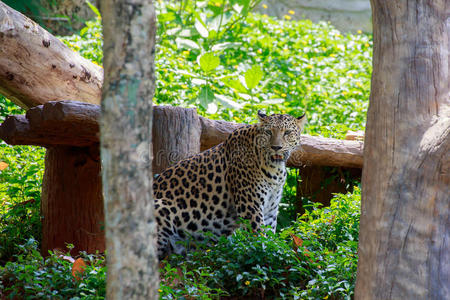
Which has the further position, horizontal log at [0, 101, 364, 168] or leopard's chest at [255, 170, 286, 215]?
leopard's chest at [255, 170, 286, 215]

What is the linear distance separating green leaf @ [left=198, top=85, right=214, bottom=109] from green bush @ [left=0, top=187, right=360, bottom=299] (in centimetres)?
340

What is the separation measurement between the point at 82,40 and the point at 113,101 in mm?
9112

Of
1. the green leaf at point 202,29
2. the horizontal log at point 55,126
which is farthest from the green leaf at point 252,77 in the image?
the horizontal log at point 55,126

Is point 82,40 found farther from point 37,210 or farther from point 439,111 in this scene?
point 439,111

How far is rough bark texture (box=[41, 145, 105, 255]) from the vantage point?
5.72 metres

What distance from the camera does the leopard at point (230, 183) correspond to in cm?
575

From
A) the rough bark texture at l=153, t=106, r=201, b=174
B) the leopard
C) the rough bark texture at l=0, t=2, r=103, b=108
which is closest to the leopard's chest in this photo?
the leopard

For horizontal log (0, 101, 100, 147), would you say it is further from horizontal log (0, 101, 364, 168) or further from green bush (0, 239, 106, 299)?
green bush (0, 239, 106, 299)

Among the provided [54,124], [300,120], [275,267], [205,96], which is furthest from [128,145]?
[205,96]

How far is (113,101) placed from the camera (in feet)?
7.47

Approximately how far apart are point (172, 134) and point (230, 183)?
2.67 feet

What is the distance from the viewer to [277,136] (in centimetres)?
584

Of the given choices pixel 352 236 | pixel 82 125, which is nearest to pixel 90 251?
pixel 82 125

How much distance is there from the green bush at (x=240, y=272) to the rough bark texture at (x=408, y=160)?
895mm
